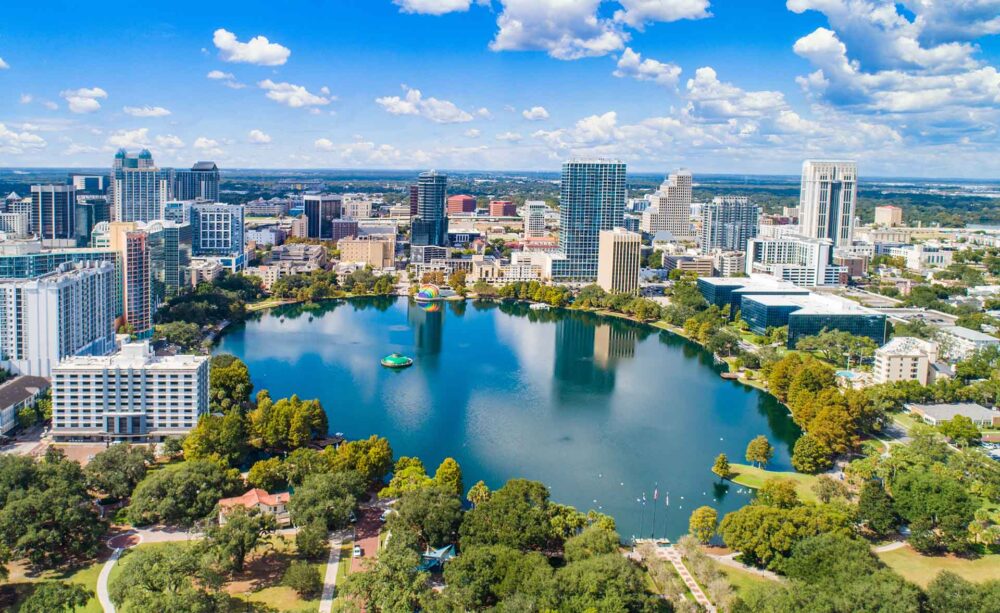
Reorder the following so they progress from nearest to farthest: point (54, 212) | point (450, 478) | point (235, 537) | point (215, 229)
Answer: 1. point (235, 537)
2. point (450, 478)
3. point (215, 229)
4. point (54, 212)

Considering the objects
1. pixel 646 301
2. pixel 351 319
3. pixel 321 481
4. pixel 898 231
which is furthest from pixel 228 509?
pixel 898 231

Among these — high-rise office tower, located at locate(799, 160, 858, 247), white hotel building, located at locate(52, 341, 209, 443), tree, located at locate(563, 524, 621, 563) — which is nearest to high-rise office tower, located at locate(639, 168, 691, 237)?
high-rise office tower, located at locate(799, 160, 858, 247)

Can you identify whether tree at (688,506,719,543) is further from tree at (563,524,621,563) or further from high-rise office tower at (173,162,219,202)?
high-rise office tower at (173,162,219,202)

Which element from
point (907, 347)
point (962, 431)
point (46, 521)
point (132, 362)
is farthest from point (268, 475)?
point (907, 347)

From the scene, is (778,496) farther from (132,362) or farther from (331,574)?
(132,362)

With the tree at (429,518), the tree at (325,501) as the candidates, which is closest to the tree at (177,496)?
the tree at (325,501)

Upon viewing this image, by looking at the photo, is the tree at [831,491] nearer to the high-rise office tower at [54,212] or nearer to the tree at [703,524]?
the tree at [703,524]
